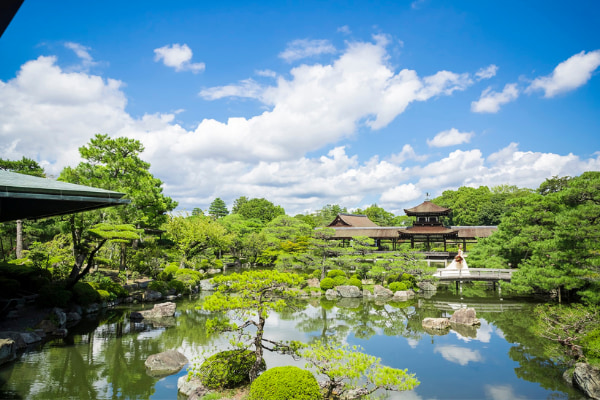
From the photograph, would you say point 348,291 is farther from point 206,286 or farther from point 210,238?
point 210,238

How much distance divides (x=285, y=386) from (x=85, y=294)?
413 inches

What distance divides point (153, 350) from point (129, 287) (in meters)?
8.33

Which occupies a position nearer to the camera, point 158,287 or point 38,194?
point 38,194

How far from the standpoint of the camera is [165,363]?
7.54 m

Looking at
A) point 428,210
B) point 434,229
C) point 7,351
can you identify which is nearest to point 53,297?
point 7,351

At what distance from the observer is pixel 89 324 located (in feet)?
36.1

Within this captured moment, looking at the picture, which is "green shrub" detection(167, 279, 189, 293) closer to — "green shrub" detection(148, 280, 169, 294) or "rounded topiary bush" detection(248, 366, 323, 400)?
"green shrub" detection(148, 280, 169, 294)

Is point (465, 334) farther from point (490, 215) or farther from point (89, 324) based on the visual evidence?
point (490, 215)

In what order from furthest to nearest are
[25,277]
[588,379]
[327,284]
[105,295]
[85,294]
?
[327,284]
[105,295]
[85,294]
[25,277]
[588,379]

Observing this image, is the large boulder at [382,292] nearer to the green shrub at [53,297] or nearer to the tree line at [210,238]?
the tree line at [210,238]

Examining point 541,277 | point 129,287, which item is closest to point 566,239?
point 541,277

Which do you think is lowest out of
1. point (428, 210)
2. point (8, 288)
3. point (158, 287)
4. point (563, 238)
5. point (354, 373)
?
point (158, 287)

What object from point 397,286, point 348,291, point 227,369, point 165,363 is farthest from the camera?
point 397,286

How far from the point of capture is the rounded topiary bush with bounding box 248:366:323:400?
481 centimetres
